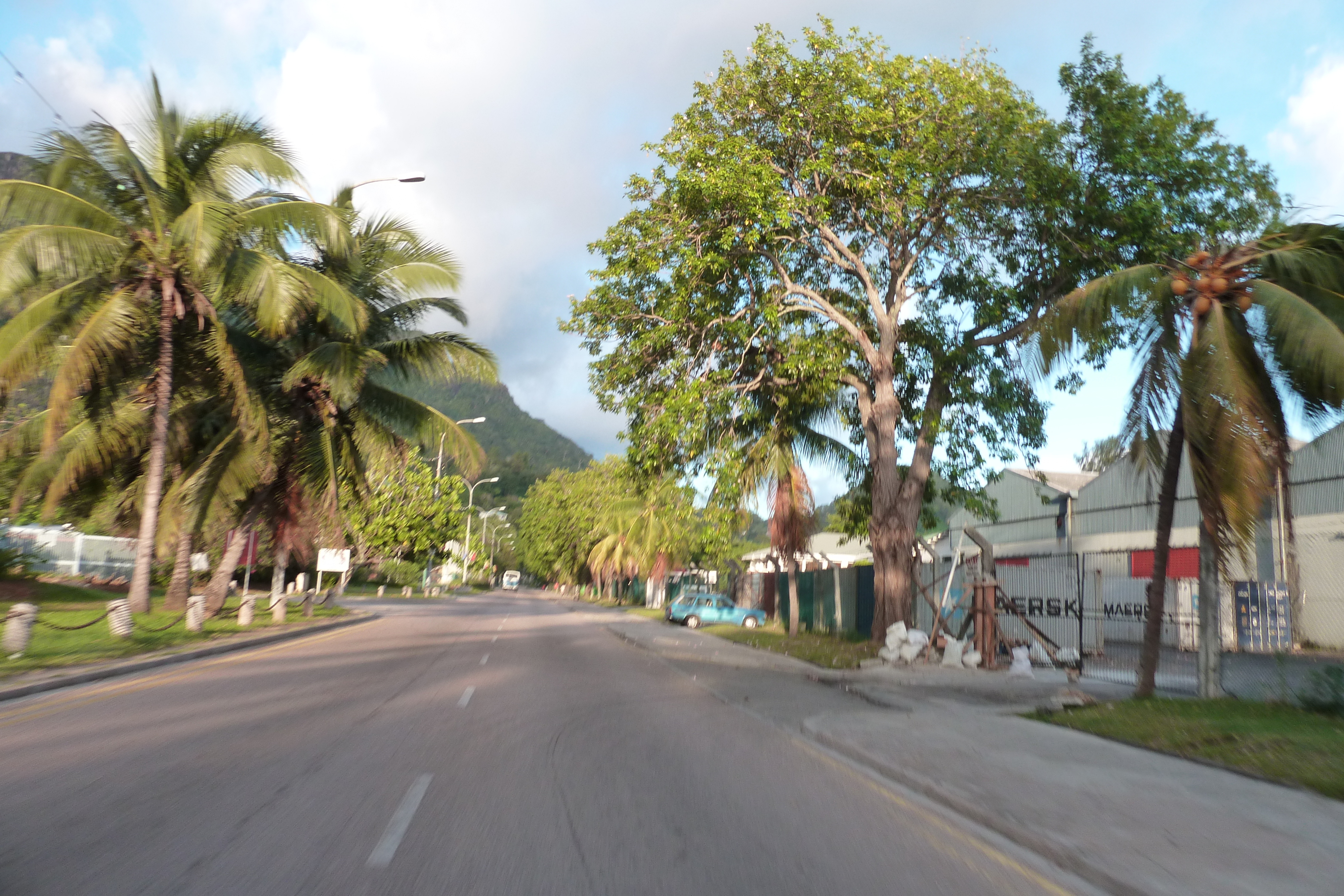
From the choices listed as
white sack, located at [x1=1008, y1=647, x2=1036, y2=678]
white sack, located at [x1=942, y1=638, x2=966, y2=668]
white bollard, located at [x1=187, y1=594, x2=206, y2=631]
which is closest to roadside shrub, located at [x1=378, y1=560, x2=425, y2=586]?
white bollard, located at [x1=187, y1=594, x2=206, y2=631]

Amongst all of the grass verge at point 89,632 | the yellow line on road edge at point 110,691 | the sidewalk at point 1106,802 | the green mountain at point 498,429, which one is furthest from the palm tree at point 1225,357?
the green mountain at point 498,429

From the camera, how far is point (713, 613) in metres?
37.6

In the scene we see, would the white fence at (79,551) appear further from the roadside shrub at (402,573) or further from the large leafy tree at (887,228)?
the roadside shrub at (402,573)

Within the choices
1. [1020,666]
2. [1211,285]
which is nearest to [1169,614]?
[1020,666]

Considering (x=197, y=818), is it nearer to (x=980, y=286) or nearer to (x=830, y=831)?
(x=830, y=831)

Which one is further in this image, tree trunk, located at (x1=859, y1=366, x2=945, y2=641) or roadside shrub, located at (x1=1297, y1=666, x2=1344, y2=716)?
tree trunk, located at (x1=859, y1=366, x2=945, y2=641)

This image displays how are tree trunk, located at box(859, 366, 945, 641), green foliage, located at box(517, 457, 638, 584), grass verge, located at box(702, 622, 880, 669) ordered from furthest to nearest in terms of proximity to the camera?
green foliage, located at box(517, 457, 638, 584) → tree trunk, located at box(859, 366, 945, 641) → grass verge, located at box(702, 622, 880, 669)

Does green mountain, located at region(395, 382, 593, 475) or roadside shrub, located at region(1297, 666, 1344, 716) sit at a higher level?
green mountain, located at region(395, 382, 593, 475)

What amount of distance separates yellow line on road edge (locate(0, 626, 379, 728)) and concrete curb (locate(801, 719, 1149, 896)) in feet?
27.6

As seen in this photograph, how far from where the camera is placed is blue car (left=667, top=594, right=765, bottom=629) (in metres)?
37.1

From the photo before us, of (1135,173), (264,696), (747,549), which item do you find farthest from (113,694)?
(747,549)

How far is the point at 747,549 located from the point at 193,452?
46.9 meters

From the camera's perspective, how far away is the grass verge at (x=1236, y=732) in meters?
8.20

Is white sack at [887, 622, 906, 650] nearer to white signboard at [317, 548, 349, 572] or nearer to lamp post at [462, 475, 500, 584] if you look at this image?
white signboard at [317, 548, 349, 572]
